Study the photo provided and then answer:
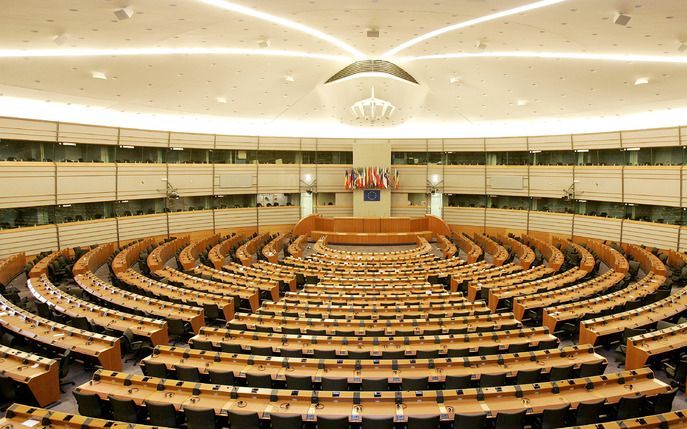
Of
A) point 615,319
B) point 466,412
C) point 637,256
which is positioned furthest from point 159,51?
point 637,256

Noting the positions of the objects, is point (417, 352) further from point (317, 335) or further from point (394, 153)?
point (394, 153)

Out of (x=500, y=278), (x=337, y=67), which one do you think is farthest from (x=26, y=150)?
(x=500, y=278)

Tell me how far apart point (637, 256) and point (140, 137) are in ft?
89.7

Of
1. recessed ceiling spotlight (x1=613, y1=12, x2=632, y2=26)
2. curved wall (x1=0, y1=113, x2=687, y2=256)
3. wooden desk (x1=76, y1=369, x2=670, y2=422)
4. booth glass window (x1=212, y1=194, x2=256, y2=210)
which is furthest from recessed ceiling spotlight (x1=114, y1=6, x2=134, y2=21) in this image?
booth glass window (x1=212, y1=194, x2=256, y2=210)

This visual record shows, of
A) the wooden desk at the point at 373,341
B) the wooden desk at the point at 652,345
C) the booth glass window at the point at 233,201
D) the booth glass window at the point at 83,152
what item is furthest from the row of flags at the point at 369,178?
the wooden desk at the point at 652,345

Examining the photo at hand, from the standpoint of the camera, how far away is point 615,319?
1050 centimetres

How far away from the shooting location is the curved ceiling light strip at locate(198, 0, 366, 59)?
9907 millimetres

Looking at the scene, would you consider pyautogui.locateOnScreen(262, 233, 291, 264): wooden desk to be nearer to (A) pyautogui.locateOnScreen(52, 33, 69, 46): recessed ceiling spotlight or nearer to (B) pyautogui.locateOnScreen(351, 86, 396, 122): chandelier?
(B) pyautogui.locateOnScreen(351, 86, 396, 122): chandelier

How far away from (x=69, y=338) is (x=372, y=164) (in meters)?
22.3

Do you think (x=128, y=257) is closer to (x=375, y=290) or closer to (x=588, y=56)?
(x=375, y=290)

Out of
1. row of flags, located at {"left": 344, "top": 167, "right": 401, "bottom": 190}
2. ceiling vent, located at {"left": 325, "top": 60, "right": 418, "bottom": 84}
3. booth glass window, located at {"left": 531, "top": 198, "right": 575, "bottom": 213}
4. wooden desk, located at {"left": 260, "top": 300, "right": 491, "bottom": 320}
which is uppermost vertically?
ceiling vent, located at {"left": 325, "top": 60, "right": 418, "bottom": 84}

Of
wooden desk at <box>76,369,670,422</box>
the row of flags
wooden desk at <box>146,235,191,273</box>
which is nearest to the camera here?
wooden desk at <box>76,369,670,422</box>

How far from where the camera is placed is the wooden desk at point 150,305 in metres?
11.0

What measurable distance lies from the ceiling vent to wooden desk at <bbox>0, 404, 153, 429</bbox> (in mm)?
15221
